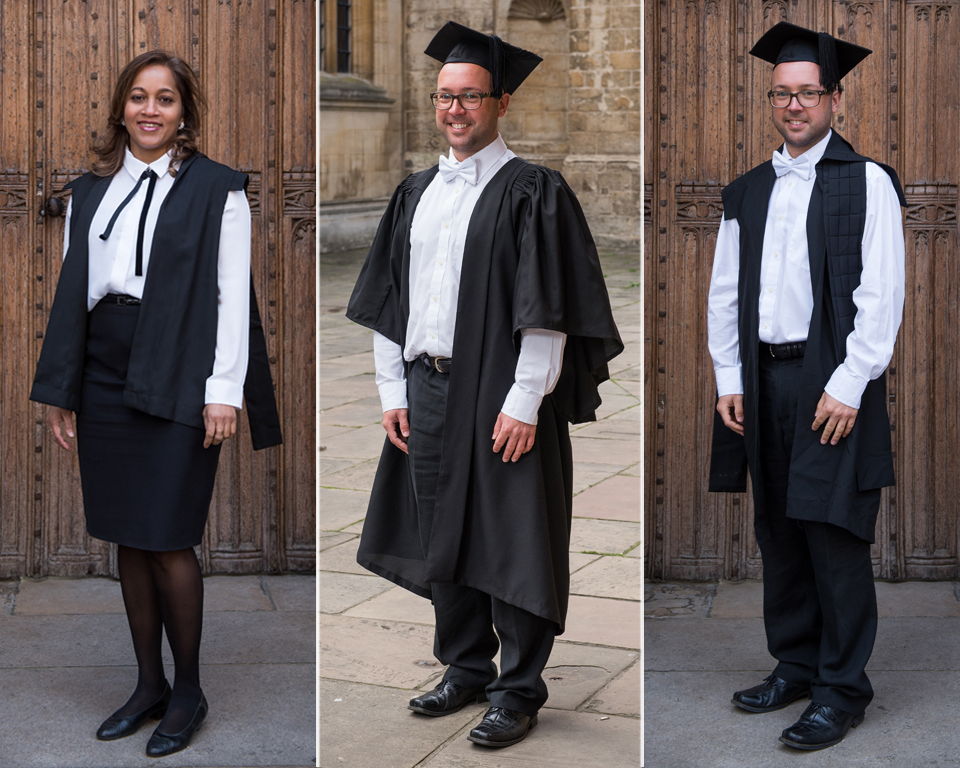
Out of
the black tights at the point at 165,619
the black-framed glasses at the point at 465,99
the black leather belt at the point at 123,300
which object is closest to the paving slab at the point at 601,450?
the black-framed glasses at the point at 465,99

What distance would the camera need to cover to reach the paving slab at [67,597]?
416 centimetres

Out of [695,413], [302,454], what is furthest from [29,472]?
[695,413]

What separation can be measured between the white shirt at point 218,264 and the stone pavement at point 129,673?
3.00 feet

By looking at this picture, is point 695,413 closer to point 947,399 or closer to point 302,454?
point 947,399

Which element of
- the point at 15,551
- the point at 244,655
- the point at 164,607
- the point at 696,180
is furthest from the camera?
the point at 15,551

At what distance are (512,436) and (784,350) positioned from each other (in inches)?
32.7

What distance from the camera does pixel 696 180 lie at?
419 cm

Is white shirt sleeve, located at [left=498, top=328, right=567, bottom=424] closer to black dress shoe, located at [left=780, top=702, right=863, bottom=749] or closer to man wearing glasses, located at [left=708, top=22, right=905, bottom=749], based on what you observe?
man wearing glasses, located at [left=708, top=22, right=905, bottom=749]

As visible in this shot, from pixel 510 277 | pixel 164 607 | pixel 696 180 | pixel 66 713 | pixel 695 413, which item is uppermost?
pixel 696 180

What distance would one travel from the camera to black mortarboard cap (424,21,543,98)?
273 centimetres

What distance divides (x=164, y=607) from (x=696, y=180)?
2.30m

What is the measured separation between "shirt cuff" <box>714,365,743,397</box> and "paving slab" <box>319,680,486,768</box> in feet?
3.76

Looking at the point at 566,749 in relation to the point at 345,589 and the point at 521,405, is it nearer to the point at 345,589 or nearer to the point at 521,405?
the point at 345,589

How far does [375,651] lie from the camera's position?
3084 mm
